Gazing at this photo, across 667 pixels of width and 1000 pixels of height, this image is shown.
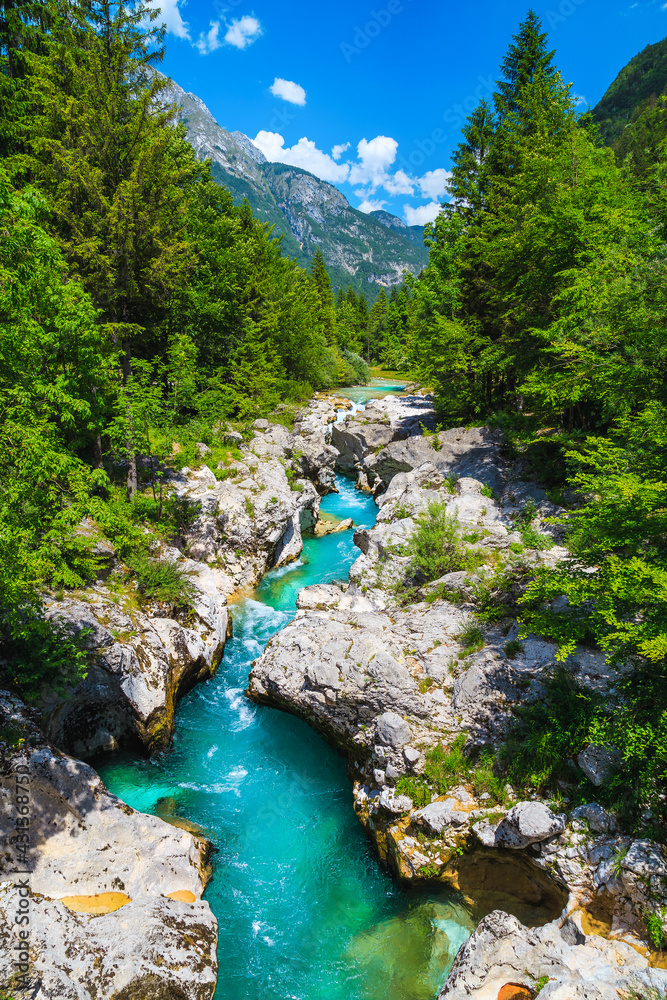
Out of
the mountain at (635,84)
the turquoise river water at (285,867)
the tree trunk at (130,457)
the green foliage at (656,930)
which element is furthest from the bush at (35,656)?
the mountain at (635,84)

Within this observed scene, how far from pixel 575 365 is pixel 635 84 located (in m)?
154

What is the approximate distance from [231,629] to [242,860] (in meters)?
6.82

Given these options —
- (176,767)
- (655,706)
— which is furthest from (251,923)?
(655,706)

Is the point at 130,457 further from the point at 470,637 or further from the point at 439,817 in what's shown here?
the point at 439,817

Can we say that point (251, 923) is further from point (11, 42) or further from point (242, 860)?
point (11, 42)

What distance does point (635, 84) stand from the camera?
106625 mm

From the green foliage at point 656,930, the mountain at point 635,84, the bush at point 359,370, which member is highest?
the mountain at point 635,84

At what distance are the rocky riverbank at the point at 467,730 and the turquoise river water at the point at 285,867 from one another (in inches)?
20.6

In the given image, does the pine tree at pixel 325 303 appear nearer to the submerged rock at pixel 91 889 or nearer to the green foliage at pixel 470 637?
the green foliage at pixel 470 637

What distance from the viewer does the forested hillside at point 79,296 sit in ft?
22.6

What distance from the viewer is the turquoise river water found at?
20.8 ft

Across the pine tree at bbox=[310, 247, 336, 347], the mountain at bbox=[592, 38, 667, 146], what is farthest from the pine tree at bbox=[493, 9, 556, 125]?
the mountain at bbox=[592, 38, 667, 146]

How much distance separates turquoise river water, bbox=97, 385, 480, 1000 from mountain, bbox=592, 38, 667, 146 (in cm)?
13193

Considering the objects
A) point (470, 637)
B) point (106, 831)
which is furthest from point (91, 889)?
point (470, 637)
